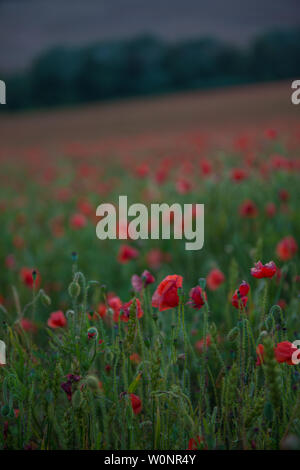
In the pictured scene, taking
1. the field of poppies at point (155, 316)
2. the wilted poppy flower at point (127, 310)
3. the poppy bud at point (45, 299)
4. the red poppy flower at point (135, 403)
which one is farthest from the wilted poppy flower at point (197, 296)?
the poppy bud at point (45, 299)

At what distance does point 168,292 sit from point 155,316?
0.14 meters

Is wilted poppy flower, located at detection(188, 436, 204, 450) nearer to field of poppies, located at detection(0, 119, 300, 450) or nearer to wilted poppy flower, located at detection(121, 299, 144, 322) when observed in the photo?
field of poppies, located at detection(0, 119, 300, 450)

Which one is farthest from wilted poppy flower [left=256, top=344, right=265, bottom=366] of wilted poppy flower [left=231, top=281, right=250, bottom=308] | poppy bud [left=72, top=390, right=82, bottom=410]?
poppy bud [left=72, top=390, right=82, bottom=410]

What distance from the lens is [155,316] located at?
108cm

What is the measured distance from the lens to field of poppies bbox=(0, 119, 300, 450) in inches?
37.9

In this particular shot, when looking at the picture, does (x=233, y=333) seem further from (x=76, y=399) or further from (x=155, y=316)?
(x=76, y=399)

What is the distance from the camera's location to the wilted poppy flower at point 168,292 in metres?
0.95

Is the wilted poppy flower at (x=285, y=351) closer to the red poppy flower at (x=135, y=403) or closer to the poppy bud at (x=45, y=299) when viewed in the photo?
the red poppy flower at (x=135, y=403)

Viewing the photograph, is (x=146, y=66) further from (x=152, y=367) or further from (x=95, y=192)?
(x=152, y=367)

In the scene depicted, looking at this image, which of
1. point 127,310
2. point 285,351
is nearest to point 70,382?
point 127,310

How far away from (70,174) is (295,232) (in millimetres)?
3686

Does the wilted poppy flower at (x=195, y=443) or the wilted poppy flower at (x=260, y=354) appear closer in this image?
the wilted poppy flower at (x=195, y=443)

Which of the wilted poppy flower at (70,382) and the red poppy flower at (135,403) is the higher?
the wilted poppy flower at (70,382)

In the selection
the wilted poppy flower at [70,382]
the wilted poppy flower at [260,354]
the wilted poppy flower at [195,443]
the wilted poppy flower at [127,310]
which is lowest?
the wilted poppy flower at [195,443]
